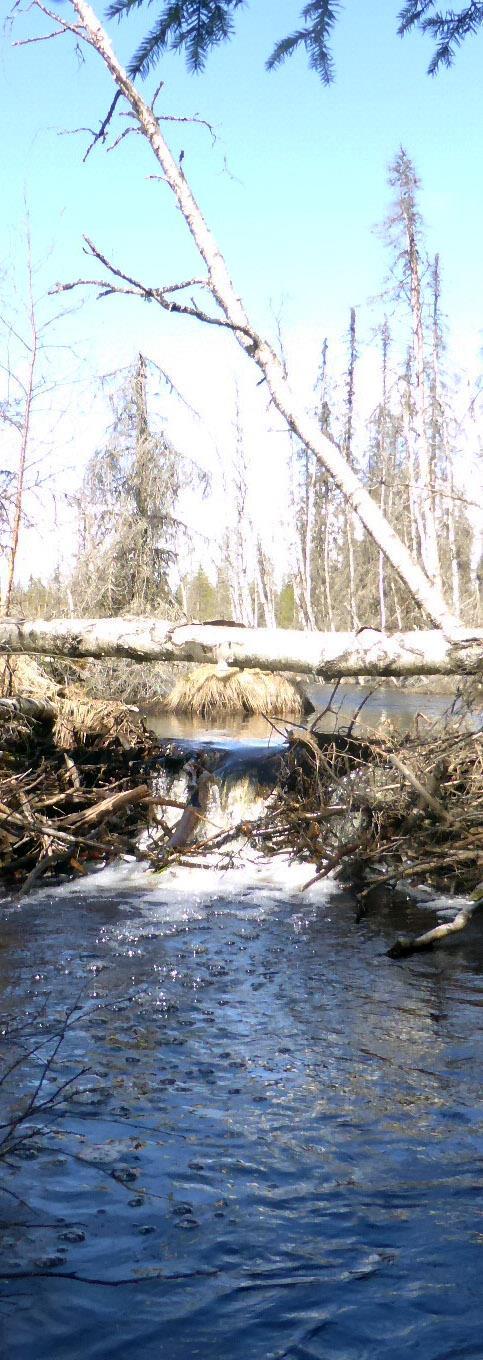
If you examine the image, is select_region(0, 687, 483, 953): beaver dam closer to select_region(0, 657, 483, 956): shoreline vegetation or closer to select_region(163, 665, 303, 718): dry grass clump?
select_region(0, 657, 483, 956): shoreline vegetation

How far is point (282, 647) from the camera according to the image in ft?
20.6

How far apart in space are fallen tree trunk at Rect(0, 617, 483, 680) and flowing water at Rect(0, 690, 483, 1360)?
5.97ft

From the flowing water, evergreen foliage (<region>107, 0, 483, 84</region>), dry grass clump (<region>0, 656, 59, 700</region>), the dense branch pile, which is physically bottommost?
the flowing water

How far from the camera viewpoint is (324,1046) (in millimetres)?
4527

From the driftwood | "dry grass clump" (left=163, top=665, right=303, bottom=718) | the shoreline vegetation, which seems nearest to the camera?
the driftwood

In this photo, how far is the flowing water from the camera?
2625 millimetres

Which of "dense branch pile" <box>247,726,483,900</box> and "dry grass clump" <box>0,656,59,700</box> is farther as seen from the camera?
"dry grass clump" <box>0,656,59,700</box>

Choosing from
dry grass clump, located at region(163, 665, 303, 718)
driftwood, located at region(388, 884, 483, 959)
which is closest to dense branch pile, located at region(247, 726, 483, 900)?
driftwood, located at region(388, 884, 483, 959)

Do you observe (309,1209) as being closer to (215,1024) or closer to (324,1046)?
(324,1046)

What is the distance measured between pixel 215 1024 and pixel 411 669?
2.45 metres

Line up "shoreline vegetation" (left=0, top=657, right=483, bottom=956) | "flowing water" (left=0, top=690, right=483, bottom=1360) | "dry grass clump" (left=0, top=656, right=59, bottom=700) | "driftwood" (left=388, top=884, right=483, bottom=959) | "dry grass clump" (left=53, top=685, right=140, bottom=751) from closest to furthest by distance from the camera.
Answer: "flowing water" (left=0, top=690, right=483, bottom=1360), "driftwood" (left=388, top=884, right=483, bottom=959), "shoreline vegetation" (left=0, top=657, right=483, bottom=956), "dry grass clump" (left=53, top=685, right=140, bottom=751), "dry grass clump" (left=0, top=656, right=59, bottom=700)

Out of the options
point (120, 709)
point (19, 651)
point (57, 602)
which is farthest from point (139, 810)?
point (57, 602)

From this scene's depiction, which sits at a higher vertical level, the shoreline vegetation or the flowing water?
the shoreline vegetation

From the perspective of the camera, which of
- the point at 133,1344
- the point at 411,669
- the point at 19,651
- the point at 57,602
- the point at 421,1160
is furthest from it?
the point at 57,602
